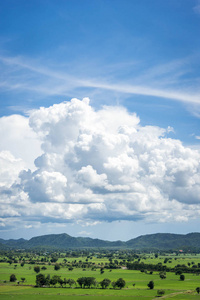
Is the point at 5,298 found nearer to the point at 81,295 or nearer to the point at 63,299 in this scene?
the point at 63,299

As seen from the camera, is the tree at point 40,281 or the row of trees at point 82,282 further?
the tree at point 40,281

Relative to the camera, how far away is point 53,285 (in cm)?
19125

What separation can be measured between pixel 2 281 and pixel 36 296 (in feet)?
203

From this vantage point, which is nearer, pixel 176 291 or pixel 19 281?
pixel 176 291

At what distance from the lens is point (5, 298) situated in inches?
5443

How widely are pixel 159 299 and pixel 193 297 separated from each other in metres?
17.3

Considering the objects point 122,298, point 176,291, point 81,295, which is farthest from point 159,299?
point 81,295

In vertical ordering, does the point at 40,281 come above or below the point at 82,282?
above

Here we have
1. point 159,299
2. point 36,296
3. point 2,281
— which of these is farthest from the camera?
point 2,281

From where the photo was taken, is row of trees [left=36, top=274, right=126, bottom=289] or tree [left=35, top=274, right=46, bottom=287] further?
tree [left=35, top=274, right=46, bottom=287]

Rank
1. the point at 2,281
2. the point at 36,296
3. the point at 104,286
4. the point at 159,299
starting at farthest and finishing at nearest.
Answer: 1. the point at 2,281
2. the point at 104,286
3. the point at 36,296
4. the point at 159,299

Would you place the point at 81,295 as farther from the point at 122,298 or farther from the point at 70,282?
the point at 70,282

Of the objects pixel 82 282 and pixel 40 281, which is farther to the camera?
pixel 40 281

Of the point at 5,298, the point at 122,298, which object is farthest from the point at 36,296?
the point at 122,298
